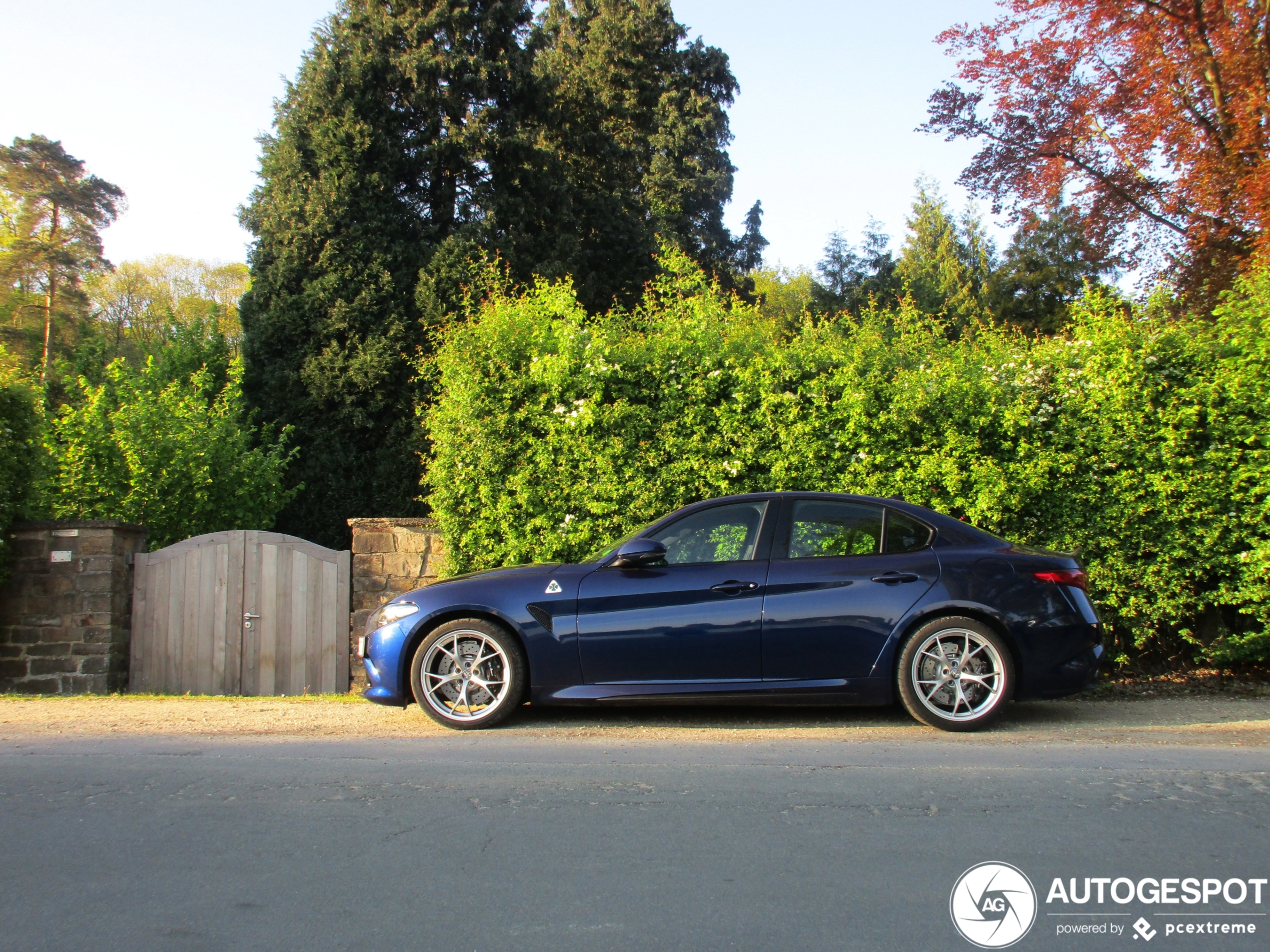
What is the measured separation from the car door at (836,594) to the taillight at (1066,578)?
0.68m

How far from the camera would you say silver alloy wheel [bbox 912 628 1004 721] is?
6.10 meters

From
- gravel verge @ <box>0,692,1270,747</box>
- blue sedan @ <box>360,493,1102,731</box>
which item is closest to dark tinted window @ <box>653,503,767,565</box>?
blue sedan @ <box>360,493,1102,731</box>

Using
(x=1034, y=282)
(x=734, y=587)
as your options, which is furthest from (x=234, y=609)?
(x=1034, y=282)

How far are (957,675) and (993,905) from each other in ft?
9.72

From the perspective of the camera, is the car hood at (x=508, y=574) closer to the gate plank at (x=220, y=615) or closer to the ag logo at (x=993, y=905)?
the ag logo at (x=993, y=905)

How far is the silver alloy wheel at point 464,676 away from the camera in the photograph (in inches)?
246

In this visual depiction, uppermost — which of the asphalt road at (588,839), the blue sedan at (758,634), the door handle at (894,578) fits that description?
the door handle at (894,578)

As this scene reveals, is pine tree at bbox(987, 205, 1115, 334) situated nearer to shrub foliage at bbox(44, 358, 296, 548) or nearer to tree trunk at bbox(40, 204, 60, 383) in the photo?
shrub foliage at bbox(44, 358, 296, 548)

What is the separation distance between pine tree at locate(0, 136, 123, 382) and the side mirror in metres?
31.2

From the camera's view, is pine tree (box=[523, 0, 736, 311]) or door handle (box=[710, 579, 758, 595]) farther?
pine tree (box=[523, 0, 736, 311])

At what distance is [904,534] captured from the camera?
6.46 metres

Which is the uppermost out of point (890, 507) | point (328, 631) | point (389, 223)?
point (389, 223)

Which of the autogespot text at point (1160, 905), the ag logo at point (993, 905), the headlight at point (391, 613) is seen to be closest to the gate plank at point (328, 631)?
the headlight at point (391, 613)

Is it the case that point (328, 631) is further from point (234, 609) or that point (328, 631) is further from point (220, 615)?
point (220, 615)
